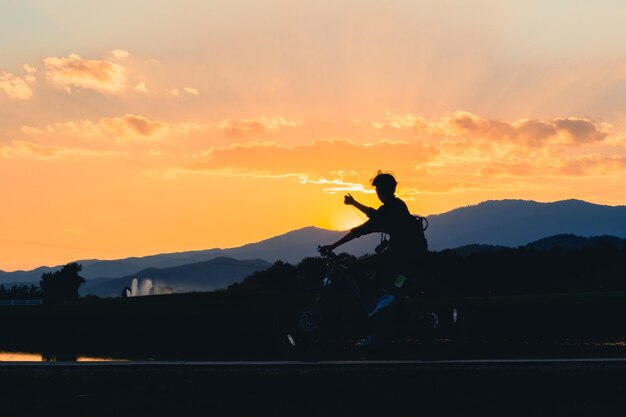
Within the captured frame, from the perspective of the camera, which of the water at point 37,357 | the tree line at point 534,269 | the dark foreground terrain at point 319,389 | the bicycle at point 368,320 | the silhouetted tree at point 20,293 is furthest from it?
the silhouetted tree at point 20,293

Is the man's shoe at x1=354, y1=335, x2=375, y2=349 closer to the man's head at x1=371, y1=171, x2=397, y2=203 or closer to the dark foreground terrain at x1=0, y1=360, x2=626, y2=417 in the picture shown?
the dark foreground terrain at x1=0, y1=360, x2=626, y2=417

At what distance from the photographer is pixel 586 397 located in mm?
9031

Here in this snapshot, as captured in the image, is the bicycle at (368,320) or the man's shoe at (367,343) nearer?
the man's shoe at (367,343)

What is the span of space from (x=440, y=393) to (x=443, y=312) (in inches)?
152

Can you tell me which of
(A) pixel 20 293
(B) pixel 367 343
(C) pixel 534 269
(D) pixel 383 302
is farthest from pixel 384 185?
(A) pixel 20 293

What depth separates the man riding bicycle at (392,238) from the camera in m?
12.7

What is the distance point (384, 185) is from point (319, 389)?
13.0 ft

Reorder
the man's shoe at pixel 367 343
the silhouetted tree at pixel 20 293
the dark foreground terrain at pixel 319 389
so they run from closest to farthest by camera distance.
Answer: the dark foreground terrain at pixel 319 389 < the man's shoe at pixel 367 343 < the silhouetted tree at pixel 20 293

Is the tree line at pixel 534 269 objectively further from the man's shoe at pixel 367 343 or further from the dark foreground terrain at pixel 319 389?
the dark foreground terrain at pixel 319 389

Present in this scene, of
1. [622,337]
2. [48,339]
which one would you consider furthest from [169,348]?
[622,337]

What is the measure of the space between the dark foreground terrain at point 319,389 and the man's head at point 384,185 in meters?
2.21

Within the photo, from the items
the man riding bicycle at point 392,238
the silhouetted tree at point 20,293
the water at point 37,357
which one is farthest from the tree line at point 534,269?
the man riding bicycle at point 392,238

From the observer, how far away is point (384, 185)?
12898 mm

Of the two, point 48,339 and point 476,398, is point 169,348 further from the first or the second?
point 476,398
